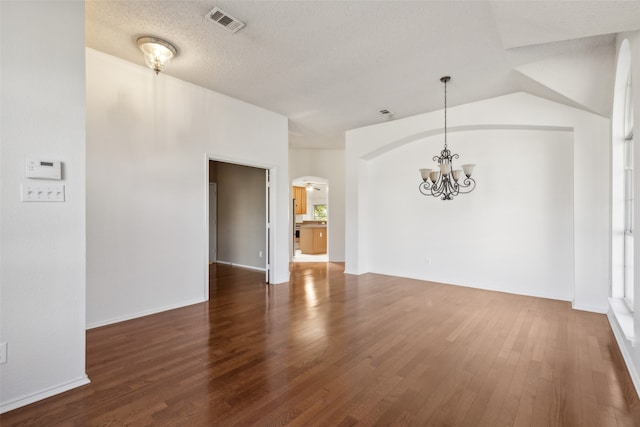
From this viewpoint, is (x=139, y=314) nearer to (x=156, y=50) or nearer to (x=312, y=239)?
(x=156, y=50)

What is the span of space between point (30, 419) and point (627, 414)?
364 centimetres

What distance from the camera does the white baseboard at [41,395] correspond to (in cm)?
187

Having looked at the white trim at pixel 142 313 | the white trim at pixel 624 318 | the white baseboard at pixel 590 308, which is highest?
the white trim at pixel 624 318

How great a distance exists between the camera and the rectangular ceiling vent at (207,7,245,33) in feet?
8.67

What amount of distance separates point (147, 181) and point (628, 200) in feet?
17.8

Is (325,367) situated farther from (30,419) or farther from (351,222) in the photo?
(351,222)

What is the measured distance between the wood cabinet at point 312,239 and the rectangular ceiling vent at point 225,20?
6921mm

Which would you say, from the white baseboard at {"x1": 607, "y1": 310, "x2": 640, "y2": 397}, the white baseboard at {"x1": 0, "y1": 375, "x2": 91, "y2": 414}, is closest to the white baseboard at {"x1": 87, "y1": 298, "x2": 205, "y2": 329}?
the white baseboard at {"x1": 0, "y1": 375, "x2": 91, "y2": 414}

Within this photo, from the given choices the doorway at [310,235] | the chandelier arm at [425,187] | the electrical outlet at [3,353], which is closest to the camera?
the electrical outlet at [3,353]

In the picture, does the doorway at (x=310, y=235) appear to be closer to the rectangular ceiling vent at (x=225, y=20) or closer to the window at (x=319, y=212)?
the window at (x=319, y=212)

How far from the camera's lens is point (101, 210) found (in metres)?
3.35

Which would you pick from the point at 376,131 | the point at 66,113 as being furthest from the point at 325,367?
the point at 376,131

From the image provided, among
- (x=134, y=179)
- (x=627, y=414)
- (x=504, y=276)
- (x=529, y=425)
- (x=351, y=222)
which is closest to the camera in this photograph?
(x=529, y=425)

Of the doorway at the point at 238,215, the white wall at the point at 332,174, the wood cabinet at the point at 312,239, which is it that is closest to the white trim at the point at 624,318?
the doorway at the point at 238,215
